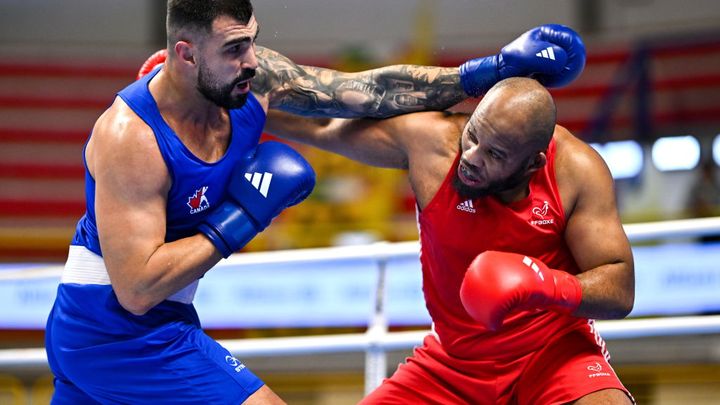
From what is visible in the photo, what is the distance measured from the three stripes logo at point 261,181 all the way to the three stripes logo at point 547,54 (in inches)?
29.4

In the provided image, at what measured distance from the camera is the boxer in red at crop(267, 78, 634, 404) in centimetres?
234

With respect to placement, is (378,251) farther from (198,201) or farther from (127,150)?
(127,150)

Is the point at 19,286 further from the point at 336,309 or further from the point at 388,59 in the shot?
the point at 388,59

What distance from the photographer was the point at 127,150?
2.20 meters

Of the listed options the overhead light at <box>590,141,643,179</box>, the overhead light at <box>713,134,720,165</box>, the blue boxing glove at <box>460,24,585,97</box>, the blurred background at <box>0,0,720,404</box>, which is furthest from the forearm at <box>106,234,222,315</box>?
the overhead light at <box>713,134,720,165</box>

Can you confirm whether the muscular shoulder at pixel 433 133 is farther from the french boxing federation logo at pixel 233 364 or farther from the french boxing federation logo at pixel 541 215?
the french boxing federation logo at pixel 233 364

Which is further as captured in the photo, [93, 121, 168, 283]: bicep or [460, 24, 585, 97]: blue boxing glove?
[460, 24, 585, 97]: blue boxing glove

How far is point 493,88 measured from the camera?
2.40 metres

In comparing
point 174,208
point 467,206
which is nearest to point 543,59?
point 467,206

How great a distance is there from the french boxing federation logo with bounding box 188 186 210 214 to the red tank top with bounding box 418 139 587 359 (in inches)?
23.2

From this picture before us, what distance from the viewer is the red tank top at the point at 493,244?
97.0 inches

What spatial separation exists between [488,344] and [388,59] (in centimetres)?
533

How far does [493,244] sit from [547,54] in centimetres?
50

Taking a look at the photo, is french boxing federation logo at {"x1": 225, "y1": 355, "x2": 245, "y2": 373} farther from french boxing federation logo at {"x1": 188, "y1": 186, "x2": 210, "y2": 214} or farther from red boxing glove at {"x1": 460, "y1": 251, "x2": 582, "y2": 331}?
red boxing glove at {"x1": 460, "y1": 251, "x2": 582, "y2": 331}
